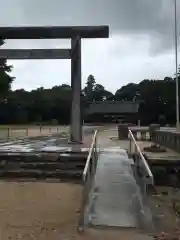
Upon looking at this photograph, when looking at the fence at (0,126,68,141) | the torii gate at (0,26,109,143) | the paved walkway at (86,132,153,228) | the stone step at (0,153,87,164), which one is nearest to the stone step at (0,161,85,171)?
the stone step at (0,153,87,164)

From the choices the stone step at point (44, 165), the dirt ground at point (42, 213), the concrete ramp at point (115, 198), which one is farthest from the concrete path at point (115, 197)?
the stone step at point (44, 165)

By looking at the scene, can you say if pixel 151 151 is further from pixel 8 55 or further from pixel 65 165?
pixel 8 55

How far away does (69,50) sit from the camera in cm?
1942

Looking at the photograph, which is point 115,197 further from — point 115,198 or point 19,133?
point 19,133

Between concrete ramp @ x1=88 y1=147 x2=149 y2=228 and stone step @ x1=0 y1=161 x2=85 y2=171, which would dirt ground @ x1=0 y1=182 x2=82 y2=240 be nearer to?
concrete ramp @ x1=88 y1=147 x2=149 y2=228

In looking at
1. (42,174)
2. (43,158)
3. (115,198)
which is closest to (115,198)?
(115,198)

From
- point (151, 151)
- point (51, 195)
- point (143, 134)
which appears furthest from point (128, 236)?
point (143, 134)

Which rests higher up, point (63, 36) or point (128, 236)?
point (63, 36)

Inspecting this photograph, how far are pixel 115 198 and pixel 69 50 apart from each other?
38.4 ft

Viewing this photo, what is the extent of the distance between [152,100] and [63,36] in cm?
7403

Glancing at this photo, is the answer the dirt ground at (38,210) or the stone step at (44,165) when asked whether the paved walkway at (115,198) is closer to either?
the dirt ground at (38,210)

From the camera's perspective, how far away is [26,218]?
7848 millimetres

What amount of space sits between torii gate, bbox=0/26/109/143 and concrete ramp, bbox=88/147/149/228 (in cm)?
738

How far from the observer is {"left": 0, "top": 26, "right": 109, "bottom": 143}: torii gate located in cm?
1939
